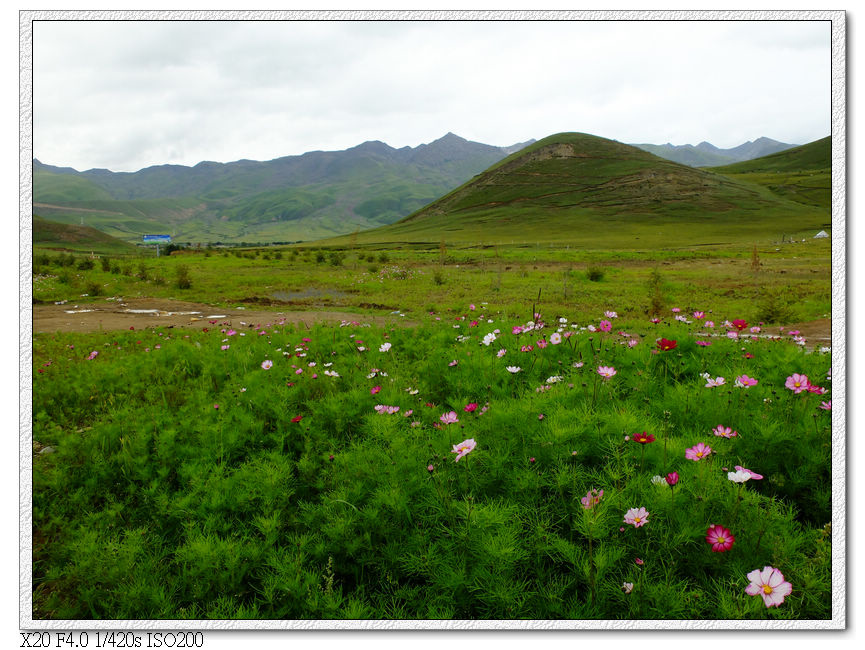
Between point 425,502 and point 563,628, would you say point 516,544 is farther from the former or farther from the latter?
point 425,502

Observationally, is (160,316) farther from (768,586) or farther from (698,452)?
(768,586)

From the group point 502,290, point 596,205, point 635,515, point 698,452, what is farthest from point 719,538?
point 596,205

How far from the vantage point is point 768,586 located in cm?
159

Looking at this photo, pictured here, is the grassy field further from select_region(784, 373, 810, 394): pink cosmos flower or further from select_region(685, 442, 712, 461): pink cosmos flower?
select_region(685, 442, 712, 461): pink cosmos flower

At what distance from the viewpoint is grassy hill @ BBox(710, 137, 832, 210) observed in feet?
315

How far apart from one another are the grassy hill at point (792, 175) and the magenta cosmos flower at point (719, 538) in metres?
73.7

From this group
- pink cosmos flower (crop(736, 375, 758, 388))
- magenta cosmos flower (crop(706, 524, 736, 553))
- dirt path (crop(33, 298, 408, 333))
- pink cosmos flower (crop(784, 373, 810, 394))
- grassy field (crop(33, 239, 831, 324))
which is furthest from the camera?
grassy field (crop(33, 239, 831, 324))

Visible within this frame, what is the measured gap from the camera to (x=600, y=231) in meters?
82.8

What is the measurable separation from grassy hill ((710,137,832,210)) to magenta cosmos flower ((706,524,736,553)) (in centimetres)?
7371

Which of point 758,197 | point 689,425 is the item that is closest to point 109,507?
point 689,425

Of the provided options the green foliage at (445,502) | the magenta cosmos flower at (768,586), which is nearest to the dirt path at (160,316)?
the green foliage at (445,502)

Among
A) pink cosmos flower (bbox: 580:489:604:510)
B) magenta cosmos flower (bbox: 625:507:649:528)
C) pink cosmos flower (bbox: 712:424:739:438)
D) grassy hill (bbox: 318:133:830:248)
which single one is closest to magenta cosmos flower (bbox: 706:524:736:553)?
magenta cosmos flower (bbox: 625:507:649:528)

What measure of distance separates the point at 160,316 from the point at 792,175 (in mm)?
160869

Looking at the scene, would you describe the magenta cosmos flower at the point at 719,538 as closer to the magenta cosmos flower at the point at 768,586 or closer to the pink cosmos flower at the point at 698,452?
the magenta cosmos flower at the point at 768,586
